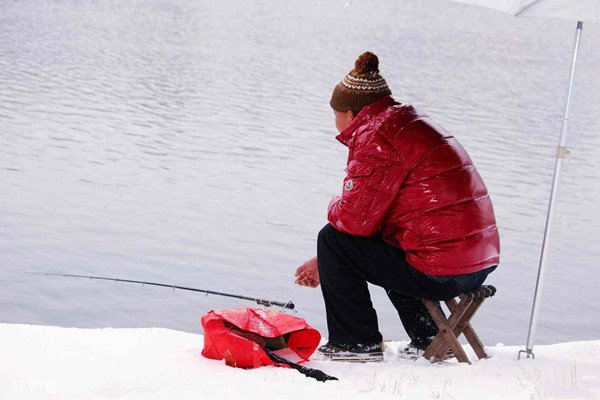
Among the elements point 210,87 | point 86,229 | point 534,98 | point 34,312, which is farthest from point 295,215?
point 534,98

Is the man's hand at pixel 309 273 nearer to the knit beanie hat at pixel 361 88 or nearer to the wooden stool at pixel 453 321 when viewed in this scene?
the wooden stool at pixel 453 321

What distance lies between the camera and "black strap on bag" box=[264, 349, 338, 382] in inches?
161

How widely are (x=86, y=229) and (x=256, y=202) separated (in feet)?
6.11

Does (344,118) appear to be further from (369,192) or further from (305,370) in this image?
(305,370)

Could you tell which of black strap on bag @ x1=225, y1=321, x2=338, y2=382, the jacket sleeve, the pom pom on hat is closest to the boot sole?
black strap on bag @ x1=225, y1=321, x2=338, y2=382

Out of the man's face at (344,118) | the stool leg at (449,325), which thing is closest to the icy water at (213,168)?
the stool leg at (449,325)

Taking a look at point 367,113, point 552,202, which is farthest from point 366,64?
point 552,202

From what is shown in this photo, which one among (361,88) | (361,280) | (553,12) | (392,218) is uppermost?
(553,12)

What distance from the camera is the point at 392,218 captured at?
14.1 ft

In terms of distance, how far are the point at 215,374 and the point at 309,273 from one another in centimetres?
60

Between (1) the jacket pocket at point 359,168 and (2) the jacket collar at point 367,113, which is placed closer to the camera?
(1) the jacket pocket at point 359,168

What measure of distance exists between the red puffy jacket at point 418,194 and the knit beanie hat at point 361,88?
0.37 ft

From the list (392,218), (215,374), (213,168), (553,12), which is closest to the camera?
(215,374)

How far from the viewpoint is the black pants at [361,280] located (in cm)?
429
